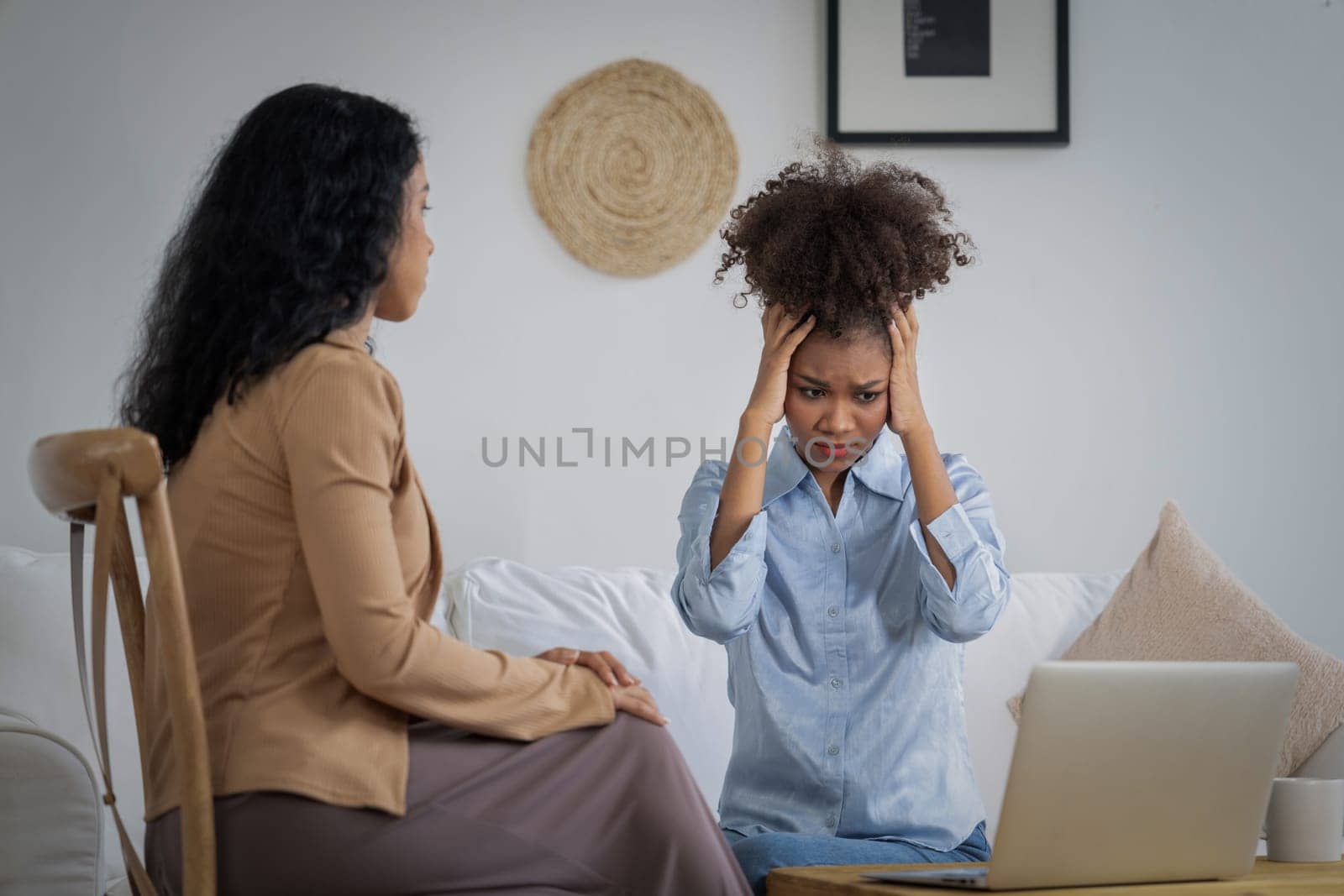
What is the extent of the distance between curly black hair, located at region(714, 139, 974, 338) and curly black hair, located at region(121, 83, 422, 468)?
0.55 meters

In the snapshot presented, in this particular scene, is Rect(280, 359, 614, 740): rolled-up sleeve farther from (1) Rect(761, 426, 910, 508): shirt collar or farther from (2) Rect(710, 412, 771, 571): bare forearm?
(1) Rect(761, 426, 910, 508): shirt collar

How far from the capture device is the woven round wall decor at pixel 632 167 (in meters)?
2.57

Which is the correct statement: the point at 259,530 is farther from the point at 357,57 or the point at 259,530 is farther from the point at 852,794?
the point at 357,57

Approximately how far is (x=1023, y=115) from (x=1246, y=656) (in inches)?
45.6

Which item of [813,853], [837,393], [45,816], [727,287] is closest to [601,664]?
[813,853]

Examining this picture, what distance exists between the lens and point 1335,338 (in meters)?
2.69

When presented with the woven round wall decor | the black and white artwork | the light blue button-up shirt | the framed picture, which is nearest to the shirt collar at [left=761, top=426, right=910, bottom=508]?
the light blue button-up shirt

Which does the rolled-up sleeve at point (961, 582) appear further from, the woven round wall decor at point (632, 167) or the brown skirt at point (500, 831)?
the woven round wall decor at point (632, 167)

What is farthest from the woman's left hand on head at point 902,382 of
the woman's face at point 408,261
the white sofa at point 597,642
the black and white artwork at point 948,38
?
the black and white artwork at point 948,38

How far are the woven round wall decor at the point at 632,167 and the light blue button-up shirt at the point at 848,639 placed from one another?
0.98 metres

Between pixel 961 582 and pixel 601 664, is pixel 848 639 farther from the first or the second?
pixel 601 664

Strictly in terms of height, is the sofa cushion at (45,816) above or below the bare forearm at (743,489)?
below

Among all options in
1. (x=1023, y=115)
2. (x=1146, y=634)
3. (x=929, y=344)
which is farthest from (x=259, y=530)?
(x=1023, y=115)

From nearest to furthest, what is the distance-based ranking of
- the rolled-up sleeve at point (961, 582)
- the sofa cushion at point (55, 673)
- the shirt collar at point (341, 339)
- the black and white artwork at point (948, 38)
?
the shirt collar at point (341, 339) < the rolled-up sleeve at point (961, 582) < the sofa cushion at point (55, 673) < the black and white artwork at point (948, 38)
